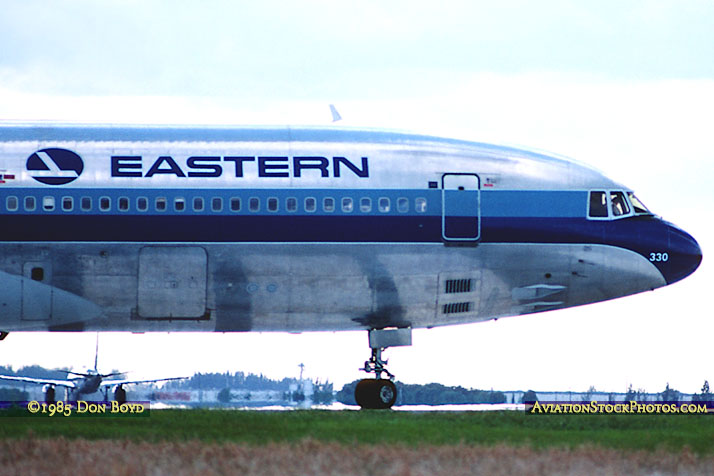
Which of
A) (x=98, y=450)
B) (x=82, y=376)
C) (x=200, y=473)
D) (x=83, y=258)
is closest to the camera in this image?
(x=200, y=473)

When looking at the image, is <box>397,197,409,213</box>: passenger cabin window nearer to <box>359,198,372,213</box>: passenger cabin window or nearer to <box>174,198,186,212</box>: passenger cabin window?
<box>359,198,372,213</box>: passenger cabin window

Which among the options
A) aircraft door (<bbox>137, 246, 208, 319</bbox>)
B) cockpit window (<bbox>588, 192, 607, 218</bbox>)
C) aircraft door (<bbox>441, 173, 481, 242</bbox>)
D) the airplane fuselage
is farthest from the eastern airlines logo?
cockpit window (<bbox>588, 192, 607, 218</bbox>)

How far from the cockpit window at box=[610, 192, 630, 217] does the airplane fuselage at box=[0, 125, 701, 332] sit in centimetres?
29

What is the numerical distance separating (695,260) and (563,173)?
15.7ft

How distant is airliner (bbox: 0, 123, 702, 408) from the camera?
29812mm

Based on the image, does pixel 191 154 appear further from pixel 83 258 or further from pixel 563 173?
pixel 563 173

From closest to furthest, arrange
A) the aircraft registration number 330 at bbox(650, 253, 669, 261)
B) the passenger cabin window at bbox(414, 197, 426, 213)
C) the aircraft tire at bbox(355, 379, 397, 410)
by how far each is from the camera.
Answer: the aircraft tire at bbox(355, 379, 397, 410), the passenger cabin window at bbox(414, 197, 426, 213), the aircraft registration number 330 at bbox(650, 253, 669, 261)

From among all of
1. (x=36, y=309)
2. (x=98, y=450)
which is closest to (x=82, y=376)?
(x=36, y=309)

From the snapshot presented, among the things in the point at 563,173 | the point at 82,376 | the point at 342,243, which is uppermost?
the point at 563,173

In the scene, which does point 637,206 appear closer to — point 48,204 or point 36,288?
point 48,204

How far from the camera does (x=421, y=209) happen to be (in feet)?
100

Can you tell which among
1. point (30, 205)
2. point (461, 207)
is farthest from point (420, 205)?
point (30, 205)

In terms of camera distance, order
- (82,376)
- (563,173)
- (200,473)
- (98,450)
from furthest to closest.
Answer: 1. (82,376)
2. (563,173)
3. (98,450)
4. (200,473)

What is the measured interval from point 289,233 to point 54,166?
6738mm
